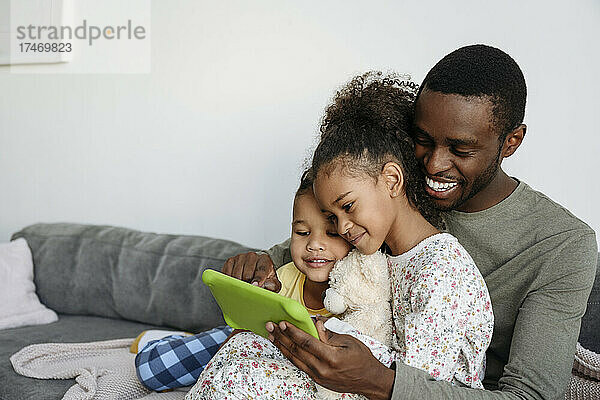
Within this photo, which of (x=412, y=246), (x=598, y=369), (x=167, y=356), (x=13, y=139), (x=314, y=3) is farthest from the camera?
(x=13, y=139)

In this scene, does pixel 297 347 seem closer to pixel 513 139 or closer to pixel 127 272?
pixel 513 139

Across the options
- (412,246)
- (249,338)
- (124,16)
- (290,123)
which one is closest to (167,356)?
(249,338)

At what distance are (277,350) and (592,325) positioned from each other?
2.66 ft

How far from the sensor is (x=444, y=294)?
1.32 m

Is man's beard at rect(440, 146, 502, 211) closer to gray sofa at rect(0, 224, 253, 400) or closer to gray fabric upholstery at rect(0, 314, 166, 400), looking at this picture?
gray sofa at rect(0, 224, 253, 400)

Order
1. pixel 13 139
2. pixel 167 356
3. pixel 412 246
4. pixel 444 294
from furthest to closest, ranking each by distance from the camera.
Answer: pixel 13 139 → pixel 167 356 → pixel 412 246 → pixel 444 294

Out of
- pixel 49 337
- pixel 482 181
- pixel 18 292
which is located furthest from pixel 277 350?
pixel 18 292

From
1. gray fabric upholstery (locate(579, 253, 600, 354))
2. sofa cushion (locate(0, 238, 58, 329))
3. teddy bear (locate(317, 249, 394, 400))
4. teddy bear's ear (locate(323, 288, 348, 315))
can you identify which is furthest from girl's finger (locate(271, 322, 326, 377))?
sofa cushion (locate(0, 238, 58, 329))

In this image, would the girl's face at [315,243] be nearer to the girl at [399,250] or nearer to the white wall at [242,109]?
the girl at [399,250]

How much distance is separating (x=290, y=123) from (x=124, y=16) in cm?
87

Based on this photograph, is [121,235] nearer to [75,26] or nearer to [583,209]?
[75,26]

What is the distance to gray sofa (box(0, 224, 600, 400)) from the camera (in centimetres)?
233

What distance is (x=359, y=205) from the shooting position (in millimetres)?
1424

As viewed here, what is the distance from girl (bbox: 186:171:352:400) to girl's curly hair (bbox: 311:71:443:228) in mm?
193
